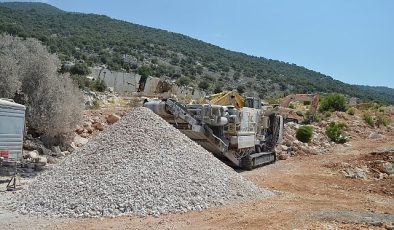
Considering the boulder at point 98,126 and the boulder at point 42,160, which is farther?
the boulder at point 98,126

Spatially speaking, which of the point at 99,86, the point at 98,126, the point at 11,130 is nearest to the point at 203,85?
the point at 99,86

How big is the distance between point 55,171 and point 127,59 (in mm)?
43638

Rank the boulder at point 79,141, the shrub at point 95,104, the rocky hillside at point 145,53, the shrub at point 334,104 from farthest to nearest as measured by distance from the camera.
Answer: the rocky hillside at point 145,53 < the shrub at point 334,104 < the shrub at point 95,104 < the boulder at point 79,141

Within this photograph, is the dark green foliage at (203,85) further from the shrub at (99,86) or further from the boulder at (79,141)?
the boulder at (79,141)

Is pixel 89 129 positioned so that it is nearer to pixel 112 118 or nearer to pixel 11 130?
pixel 112 118

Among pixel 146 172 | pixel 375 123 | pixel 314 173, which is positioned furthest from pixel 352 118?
pixel 146 172

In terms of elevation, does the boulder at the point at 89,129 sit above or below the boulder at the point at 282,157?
above

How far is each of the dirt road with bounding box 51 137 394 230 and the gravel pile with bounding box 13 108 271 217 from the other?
399 mm

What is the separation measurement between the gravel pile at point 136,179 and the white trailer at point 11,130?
7.41ft

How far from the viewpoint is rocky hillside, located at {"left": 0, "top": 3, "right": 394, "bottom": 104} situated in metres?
49.6

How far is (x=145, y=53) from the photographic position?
192 feet

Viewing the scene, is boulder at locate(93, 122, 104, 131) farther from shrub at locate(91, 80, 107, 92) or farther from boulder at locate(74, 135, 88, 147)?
shrub at locate(91, 80, 107, 92)

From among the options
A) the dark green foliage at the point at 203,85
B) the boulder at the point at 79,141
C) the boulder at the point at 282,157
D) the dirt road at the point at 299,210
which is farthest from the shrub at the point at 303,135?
the dark green foliage at the point at 203,85

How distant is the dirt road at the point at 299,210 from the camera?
26.6 feet
